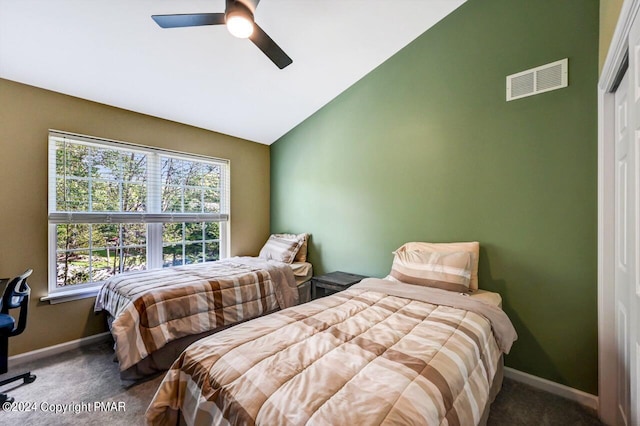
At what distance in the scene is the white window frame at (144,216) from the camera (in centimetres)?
251

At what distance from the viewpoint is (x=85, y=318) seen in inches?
104

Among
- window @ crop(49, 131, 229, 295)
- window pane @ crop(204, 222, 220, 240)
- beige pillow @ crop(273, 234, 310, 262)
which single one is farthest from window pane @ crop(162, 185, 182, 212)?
beige pillow @ crop(273, 234, 310, 262)

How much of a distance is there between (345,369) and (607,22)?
94.0 inches

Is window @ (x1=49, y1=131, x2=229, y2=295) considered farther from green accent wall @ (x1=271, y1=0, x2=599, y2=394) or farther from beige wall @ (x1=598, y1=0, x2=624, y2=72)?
beige wall @ (x1=598, y1=0, x2=624, y2=72)

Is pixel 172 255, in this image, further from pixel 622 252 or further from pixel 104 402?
pixel 622 252

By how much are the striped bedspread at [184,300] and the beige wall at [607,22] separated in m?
3.03

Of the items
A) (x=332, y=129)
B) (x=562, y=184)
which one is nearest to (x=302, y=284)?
(x=332, y=129)

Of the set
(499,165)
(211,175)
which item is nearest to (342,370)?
(499,165)

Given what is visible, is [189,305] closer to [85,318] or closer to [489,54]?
[85,318]

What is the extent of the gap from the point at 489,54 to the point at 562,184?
122 cm

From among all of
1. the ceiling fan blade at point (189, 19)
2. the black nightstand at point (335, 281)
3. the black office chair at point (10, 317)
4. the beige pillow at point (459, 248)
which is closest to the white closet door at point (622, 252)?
the beige pillow at point (459, 248)

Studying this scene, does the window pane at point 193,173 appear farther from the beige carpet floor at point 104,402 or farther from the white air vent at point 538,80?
the white air vent at point 538,80

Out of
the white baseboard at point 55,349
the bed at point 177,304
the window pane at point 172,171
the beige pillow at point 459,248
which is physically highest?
the window pane at point 172,171

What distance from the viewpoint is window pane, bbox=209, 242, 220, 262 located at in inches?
144
